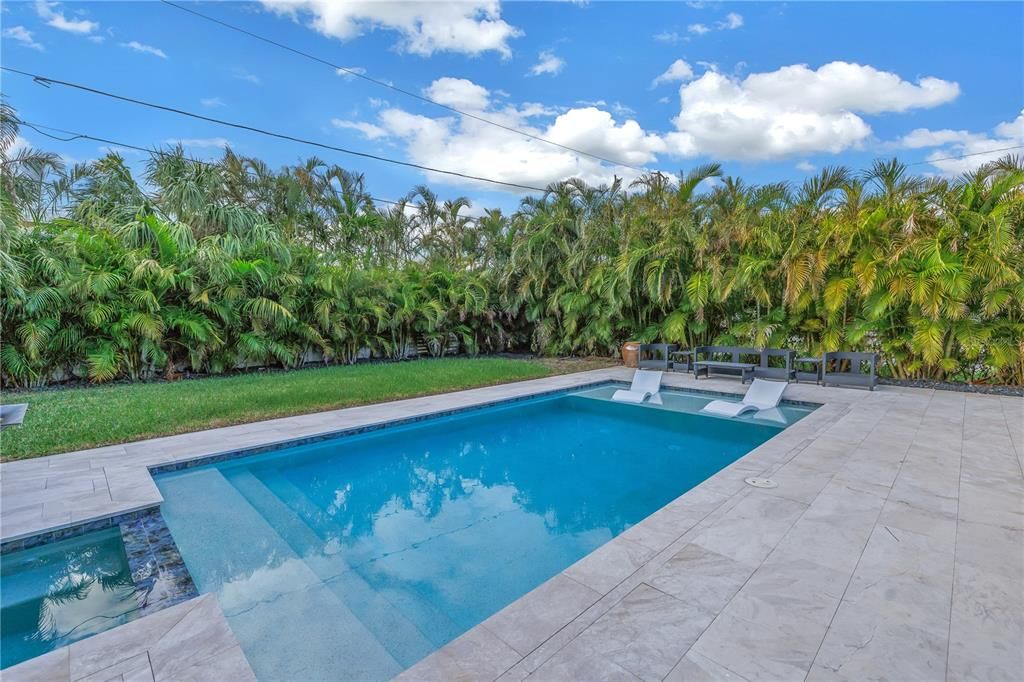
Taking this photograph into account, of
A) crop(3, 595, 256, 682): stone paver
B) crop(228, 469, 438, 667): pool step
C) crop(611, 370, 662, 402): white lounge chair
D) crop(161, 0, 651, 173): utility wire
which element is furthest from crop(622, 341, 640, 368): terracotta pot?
crop(3, 595, 256, 682): stone paver

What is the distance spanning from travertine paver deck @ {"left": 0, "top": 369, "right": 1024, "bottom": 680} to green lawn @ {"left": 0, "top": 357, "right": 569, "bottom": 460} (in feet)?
2.78

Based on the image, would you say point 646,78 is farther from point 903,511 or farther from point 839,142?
point 903,511

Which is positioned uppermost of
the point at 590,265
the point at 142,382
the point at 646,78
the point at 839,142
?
the point at 646,78

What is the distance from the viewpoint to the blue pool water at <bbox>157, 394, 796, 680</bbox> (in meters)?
2.59

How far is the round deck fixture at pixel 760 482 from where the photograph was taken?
3968mm

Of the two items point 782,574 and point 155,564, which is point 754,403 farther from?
point 155,564

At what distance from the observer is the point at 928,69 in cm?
1051

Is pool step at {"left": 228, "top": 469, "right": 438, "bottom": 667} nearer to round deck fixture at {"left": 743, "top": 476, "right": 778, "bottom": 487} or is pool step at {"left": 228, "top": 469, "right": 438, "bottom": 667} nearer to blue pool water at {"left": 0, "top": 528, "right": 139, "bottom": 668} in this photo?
blue pool water at {"left": 0, "top": 528, "right": 139, "bottom": 668}

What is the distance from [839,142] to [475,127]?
10.9 meters

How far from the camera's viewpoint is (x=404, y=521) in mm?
4148

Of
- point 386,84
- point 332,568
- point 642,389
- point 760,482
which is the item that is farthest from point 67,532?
point 386,84

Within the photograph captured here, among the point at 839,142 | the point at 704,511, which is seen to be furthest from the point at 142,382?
the point at 839,142

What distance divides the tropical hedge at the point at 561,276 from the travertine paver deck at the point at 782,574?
4152 mm

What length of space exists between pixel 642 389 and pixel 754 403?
2.02 m
